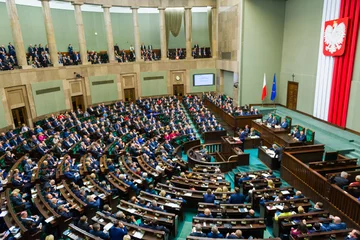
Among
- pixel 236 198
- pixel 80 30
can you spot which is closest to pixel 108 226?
pixel 236 198

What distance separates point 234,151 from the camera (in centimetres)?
1123

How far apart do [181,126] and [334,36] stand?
362 inches

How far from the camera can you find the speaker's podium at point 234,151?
35.5ft

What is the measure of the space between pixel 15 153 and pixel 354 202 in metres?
12.2

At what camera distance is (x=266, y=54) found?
62.1 ft

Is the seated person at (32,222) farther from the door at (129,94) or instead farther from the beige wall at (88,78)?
the door at (129,94)

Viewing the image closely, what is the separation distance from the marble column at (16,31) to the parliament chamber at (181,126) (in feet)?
Answer: 0.21

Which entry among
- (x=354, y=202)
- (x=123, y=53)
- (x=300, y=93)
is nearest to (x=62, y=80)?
(x=123, y=53)

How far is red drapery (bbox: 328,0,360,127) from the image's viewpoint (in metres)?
12.0

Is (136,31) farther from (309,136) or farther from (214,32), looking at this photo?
(309,136)

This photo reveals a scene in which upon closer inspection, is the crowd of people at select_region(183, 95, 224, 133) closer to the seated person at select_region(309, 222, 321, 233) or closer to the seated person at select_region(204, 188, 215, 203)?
the seated person at select_region(204, 188, 215, 203)

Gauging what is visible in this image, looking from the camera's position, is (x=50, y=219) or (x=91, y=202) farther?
(x=91, y=202)

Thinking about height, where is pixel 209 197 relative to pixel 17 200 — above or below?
below

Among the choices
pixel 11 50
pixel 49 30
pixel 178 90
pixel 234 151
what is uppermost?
pixel 49 30
